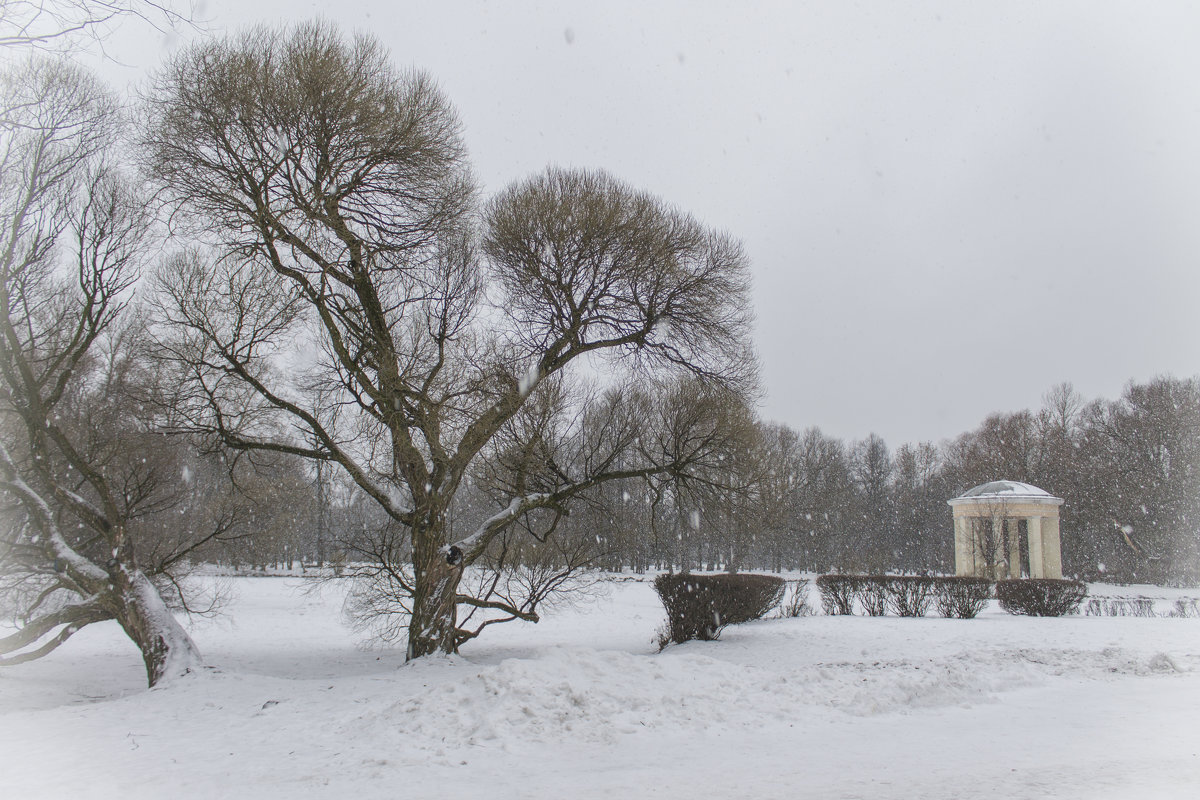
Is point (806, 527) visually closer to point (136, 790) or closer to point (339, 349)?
point (339, 349)

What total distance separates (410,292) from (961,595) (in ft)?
46.4

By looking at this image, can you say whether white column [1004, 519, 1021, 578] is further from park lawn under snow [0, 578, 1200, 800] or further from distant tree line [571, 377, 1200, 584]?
park lawn under snow [0, 578, 1200, 800]

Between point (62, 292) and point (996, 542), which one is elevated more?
point (62, 292)

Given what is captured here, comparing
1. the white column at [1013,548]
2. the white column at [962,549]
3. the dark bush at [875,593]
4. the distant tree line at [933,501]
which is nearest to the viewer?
the dark bush at [875,593]

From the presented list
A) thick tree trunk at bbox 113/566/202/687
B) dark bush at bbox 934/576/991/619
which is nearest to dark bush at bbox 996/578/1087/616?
dark bush at bbox 934/576/991/619

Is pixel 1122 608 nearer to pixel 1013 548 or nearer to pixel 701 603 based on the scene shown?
pixel 701 603

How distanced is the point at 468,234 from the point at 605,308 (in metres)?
2.74

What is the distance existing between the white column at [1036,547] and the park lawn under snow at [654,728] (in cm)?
1921

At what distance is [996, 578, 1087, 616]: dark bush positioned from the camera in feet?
56.3

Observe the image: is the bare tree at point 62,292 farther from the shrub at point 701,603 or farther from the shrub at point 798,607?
the shrub at point 798,607

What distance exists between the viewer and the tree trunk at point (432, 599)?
37.6 feet

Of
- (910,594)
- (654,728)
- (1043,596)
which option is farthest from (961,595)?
(654,728)

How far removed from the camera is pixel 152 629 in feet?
34.7

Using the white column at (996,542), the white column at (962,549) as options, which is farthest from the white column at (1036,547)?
the white column at (962,549)
